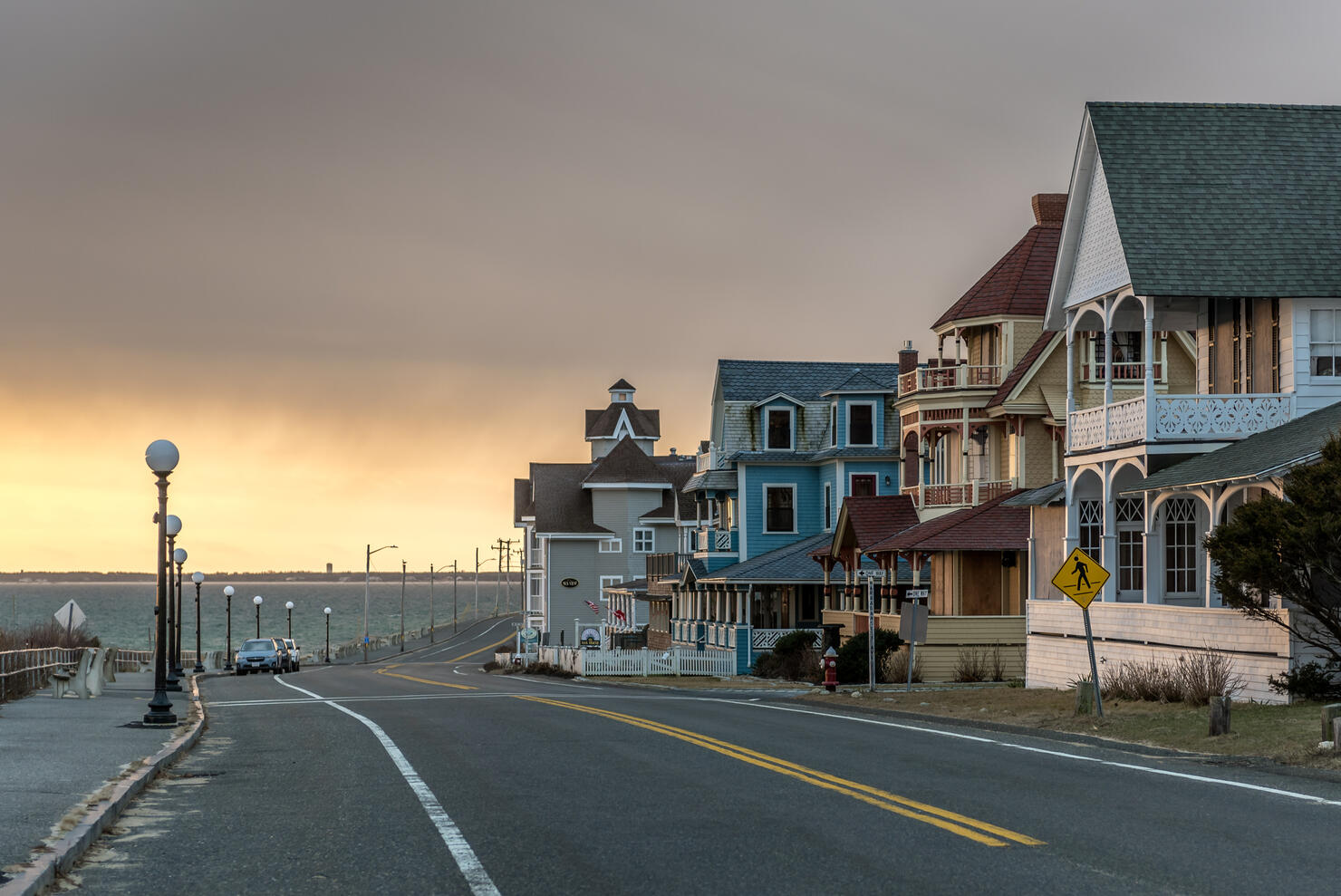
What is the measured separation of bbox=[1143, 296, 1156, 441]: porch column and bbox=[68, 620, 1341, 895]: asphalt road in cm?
892

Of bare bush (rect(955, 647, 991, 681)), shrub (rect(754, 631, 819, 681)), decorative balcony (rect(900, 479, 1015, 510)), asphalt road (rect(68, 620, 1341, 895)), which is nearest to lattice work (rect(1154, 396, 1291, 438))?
asphalt road (rect(68, 620, 1341, 895))

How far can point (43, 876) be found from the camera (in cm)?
923

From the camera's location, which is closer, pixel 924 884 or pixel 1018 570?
pixel 924 884

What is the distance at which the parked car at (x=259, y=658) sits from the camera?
6531cm

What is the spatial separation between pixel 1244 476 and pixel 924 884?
14893 millimetres

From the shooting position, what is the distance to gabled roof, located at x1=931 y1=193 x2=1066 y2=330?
147 ft

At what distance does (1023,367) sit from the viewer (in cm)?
4384

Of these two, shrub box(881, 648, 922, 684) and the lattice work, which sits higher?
the lattice work

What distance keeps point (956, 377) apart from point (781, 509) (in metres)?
14.5

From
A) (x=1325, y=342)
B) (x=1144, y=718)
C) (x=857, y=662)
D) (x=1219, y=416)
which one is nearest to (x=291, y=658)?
(x=857, y=662)

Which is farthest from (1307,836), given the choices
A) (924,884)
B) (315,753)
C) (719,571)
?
(719,571)

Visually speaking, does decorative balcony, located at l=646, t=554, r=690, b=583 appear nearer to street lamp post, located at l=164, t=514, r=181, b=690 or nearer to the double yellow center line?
street lamp post, located at l=164, t=514, r=181, b=690

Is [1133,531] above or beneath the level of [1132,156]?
beneath

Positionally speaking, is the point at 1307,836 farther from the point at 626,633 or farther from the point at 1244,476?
the point at 626,633
